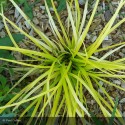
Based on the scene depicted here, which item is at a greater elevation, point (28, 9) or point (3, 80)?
point (28, 9)

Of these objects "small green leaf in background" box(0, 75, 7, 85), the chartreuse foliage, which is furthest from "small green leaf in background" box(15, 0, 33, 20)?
"small green leaf in background" box(0, 75, 7, 85)

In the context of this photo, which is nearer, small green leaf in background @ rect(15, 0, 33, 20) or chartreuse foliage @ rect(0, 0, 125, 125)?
chartreuse foliage @ rect(0, 0, 125, 125)

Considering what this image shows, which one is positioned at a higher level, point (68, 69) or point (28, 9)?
point (28, 9)

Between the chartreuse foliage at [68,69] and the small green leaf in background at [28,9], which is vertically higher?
the small green leaf in background at [28,9]

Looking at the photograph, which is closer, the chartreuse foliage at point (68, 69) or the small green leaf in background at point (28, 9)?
the chartreuse foliage at point (68, 69)

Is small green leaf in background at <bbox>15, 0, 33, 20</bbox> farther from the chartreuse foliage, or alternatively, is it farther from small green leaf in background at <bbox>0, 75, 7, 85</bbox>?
small green leaf in background at <bbox>0, 75, 7, 85</bbox>

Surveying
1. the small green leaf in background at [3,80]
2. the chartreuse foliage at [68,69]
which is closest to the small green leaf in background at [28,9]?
the chartreuse foliage at [68,69]

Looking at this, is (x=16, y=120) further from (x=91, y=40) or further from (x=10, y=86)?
(x=91, y=40)

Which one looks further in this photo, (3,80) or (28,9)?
(28,9)

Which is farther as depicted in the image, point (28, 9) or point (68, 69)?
point (28, 9)

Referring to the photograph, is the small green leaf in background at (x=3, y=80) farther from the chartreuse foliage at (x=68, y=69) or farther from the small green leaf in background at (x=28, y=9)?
the small green leaf in background at (x=28, y=9)

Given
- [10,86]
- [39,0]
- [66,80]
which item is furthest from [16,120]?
[39,0]
